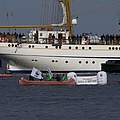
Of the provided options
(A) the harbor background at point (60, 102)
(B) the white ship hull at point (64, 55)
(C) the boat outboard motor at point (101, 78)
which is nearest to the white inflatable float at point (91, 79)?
(C) the boat outboard motor at point (101, 78)

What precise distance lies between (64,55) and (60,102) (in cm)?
5982

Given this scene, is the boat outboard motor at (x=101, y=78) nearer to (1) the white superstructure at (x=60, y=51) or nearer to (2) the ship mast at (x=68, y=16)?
(1) the white superstructure at (x=60, y=51)

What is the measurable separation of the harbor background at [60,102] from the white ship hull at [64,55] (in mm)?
32773

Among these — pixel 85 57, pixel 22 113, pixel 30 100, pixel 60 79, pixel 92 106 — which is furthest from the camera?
pixel 85 57

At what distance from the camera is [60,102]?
259ft

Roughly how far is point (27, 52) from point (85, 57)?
→ 9986 mm

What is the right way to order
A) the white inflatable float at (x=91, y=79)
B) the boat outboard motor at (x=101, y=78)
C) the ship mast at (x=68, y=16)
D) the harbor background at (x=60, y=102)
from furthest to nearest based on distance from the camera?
the ship mast at (x=68, y=16) → the boat outboard motor at (x=101, y=78) → the white inflatable float at (x=91, y=79) → the harbor background at (x=60, y=102)

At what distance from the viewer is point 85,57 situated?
138 m

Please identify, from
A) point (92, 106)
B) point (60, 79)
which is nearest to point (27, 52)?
point (60, 79)

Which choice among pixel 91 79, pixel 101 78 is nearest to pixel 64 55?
pixel 101 78

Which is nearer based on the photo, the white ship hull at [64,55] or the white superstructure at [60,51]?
the white ship hull at [64,55]

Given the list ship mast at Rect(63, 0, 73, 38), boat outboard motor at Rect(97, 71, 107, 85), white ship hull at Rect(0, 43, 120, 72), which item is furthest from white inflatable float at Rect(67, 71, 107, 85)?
ship mast at Rect(63, 0, 73, 38)

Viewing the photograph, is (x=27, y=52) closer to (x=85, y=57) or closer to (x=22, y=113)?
(x=85, y=57)

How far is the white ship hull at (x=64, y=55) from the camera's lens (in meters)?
138
